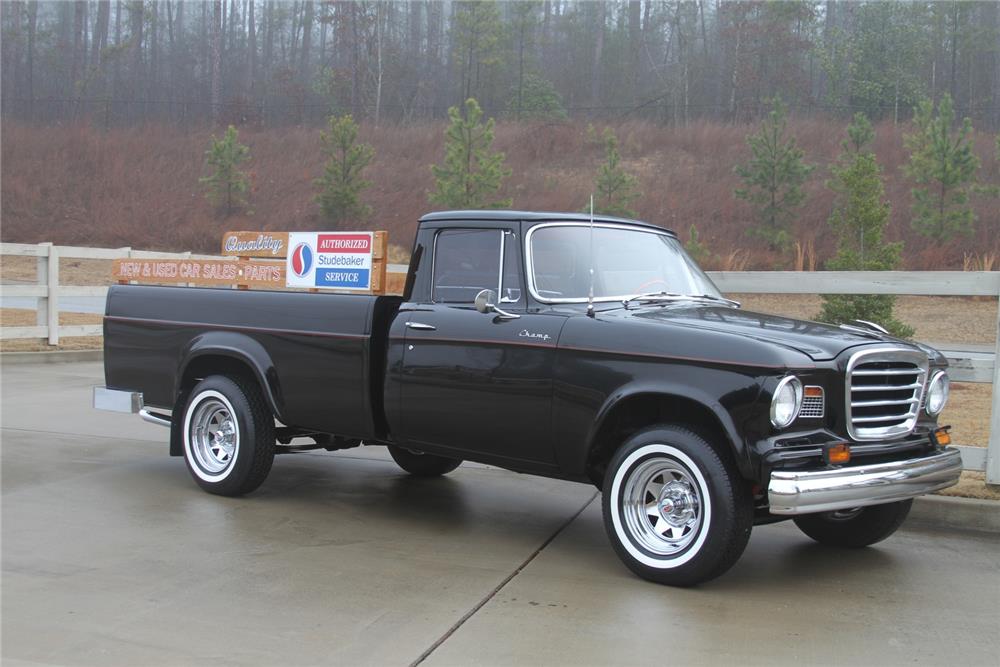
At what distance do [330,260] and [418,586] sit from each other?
8.47 feet

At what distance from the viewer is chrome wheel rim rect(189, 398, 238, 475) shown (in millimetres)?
7086

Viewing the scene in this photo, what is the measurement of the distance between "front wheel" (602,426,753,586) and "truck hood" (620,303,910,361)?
1.97 ft

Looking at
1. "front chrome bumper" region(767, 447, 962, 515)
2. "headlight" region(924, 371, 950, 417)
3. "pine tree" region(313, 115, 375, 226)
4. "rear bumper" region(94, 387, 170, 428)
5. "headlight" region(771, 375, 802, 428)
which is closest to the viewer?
"front chrome bumper" region(767, 447, 962, 515)

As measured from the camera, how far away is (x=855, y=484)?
4.75 metres

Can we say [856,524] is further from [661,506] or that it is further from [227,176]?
[227,176]

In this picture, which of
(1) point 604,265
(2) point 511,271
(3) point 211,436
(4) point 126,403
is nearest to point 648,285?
(1) point 604,265

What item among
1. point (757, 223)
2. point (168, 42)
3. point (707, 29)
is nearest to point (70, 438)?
point (757, 223)

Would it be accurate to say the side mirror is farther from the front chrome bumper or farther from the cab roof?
the front chrome bumper

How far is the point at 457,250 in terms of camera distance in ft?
20.4

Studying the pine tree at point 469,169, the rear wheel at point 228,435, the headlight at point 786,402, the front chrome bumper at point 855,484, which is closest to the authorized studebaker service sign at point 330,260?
the rear wheel at point 228,435

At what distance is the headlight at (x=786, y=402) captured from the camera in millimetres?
4680

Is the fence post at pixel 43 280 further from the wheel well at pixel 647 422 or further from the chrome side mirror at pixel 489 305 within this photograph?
the wheel well at pixel 647 422

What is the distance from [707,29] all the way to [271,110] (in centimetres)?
2628

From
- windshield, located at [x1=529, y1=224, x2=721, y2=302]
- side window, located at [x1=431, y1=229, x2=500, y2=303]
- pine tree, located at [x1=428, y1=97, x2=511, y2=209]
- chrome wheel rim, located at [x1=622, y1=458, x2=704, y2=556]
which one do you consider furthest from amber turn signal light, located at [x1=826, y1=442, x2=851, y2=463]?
pine tree, located at [x1=428, y1=97, x2=511, y2=209]
